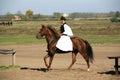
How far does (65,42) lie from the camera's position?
621 inches

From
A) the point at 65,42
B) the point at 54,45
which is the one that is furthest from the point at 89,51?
the point at 54,45

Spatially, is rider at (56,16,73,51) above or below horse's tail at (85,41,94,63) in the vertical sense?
above

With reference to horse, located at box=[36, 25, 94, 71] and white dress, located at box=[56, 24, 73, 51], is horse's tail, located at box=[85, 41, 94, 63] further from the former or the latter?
white dress, located at box=[56, 24, 73, 51]

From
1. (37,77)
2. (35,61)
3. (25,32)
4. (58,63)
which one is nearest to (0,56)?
(35,61)

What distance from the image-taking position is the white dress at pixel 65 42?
15.7 meters

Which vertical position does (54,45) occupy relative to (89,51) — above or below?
above

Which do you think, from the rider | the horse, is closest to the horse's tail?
the horse

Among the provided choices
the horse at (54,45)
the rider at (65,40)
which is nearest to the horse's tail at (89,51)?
the horse at (54,45)

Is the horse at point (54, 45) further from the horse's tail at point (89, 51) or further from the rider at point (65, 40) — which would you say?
the rider at point (65, 40)

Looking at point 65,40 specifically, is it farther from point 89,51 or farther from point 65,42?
point 89,51

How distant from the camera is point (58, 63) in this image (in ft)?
62.8

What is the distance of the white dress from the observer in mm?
15745

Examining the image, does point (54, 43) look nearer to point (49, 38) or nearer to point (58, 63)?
point (49, 38)

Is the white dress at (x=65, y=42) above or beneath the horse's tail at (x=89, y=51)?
A: above
